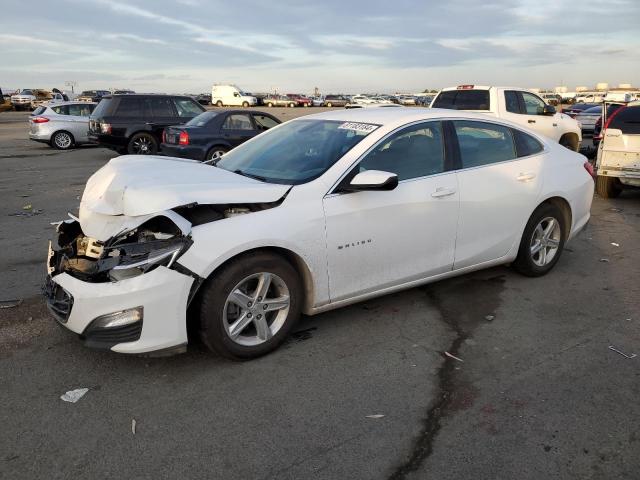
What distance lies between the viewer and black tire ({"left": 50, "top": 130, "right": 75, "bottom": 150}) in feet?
58.2

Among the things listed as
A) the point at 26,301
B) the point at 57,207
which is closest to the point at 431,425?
the point at 26,301

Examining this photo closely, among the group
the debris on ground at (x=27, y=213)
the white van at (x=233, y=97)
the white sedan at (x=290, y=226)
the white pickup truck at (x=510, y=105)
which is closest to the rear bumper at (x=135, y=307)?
the white sedan at (x=290, y=226)

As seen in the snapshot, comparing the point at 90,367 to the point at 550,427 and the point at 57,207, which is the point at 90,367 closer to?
the point at 550,427

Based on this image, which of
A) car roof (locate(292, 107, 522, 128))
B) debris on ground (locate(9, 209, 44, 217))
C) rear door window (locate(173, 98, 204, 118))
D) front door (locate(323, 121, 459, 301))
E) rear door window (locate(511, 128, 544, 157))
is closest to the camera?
front door (locate(323, 121, 459, 301))

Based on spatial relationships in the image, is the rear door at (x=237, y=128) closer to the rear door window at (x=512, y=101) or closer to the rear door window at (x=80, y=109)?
the rear door window at (x=512, y=101)

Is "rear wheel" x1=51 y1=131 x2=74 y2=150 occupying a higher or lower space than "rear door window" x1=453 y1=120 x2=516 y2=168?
lower

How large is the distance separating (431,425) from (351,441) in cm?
47

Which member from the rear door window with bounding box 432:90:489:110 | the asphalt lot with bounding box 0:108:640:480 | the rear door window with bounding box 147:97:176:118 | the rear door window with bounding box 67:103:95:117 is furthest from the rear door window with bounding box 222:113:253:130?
the rear door window with bounding box 67:103:95:117

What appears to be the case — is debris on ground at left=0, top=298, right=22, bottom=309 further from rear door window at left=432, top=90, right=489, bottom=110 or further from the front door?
rear door window at left=432, top=90, right=489, bottom=110

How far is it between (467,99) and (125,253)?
10.8 m

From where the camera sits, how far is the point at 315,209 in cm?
362

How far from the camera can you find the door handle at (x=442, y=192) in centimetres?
415

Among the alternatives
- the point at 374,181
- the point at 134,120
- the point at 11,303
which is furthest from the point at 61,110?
the point at 374,181

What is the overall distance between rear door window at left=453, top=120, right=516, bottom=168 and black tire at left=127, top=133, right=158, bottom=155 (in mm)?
A: 11478
